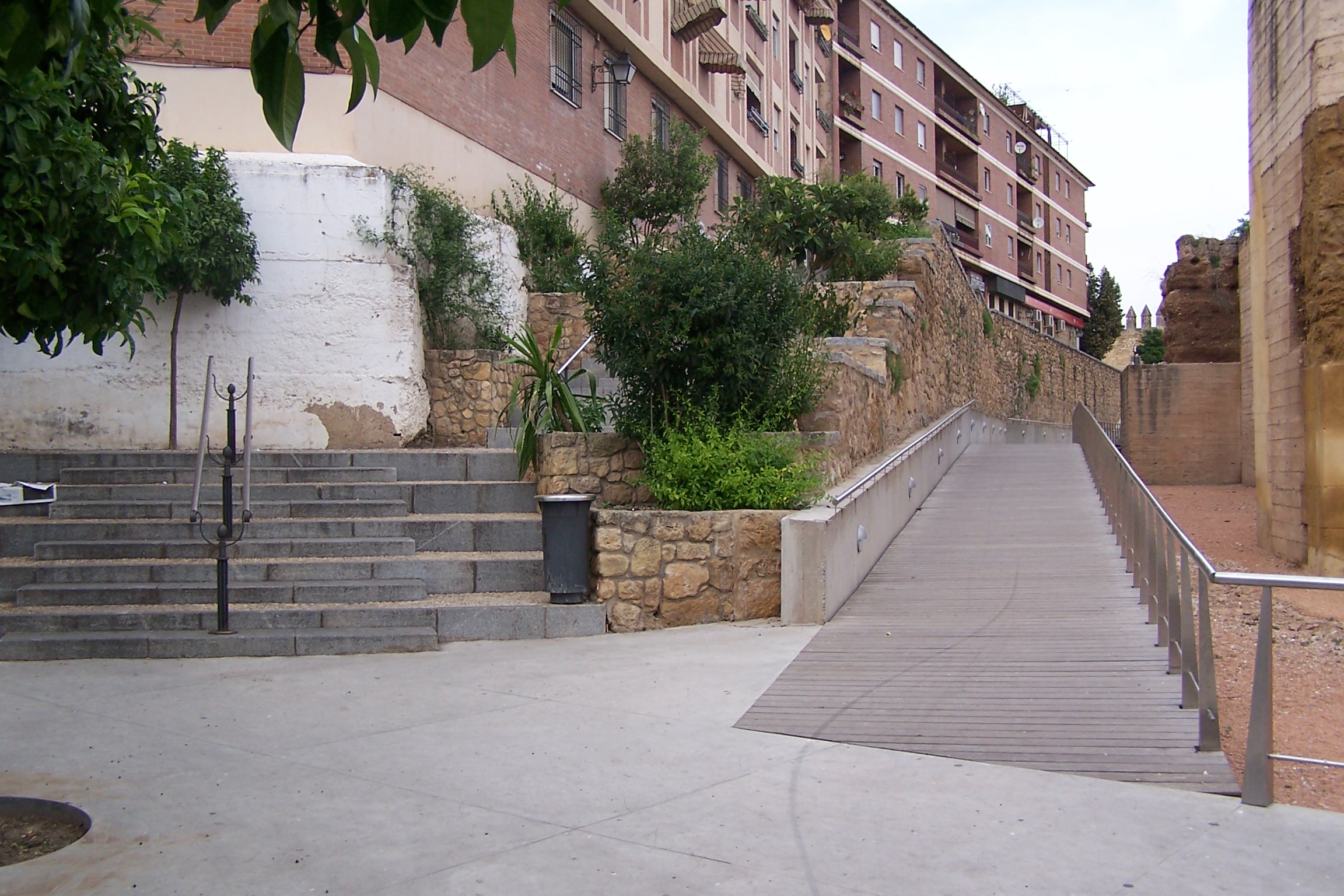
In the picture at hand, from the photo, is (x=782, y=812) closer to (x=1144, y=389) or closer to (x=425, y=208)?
(x=425, y=208)

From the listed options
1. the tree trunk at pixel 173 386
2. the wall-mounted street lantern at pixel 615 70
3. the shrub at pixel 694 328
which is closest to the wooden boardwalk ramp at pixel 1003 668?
the shrub at pixel 694 328

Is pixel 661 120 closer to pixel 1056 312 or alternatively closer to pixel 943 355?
pixel 943 355

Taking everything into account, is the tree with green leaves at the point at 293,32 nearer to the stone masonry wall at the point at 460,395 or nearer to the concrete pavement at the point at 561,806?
the concrete pavement at the point at 561,806

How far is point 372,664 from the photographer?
7.54 metres

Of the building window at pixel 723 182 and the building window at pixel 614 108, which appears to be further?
the building window at pixel 723 182

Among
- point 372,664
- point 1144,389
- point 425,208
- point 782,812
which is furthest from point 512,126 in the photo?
point 782,812

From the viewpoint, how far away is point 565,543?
27.7ft

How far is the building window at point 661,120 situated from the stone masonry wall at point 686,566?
14.0 meters

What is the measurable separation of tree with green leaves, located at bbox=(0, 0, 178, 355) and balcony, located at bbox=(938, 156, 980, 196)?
145 feet

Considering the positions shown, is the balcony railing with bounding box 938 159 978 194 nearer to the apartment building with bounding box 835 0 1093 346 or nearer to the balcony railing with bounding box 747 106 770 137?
the apartment building with bounding box 835 0 1093 346

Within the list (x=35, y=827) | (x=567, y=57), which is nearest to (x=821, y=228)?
(x=567, y=57)

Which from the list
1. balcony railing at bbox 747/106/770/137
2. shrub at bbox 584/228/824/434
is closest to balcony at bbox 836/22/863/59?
balcony railing at bbox 747/106/770/137

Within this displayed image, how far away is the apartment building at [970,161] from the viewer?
42406 millimetres

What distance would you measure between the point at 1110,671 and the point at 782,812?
114 inches
